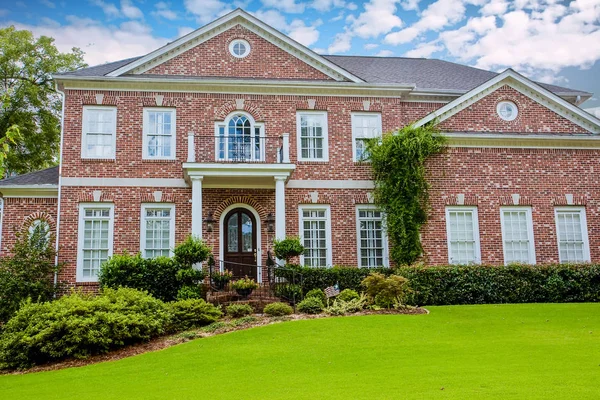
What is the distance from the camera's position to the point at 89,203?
1667cm

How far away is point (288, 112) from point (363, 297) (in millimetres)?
7122

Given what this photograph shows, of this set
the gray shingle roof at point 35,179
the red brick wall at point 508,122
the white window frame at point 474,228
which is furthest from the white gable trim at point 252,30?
the white window frame at point 474,228

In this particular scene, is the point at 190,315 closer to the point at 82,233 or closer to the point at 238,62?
the point at 82,233

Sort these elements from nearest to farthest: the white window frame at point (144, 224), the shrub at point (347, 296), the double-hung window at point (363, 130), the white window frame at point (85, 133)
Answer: the shrub at point (347, 296) < the white window frame at point (144, 224) < the white window frame at point (85, 133) < the double-hung window at point (363, 130)

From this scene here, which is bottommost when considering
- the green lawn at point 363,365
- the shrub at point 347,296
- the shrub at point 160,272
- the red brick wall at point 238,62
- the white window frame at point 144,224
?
the green lawn at point 363,365

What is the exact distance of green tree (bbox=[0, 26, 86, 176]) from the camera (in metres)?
26.4

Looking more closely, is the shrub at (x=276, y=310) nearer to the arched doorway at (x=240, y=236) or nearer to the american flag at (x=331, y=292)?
the american flag at (x=331, y=292)

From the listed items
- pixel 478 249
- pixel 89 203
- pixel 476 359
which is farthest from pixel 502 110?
pixel 89 203

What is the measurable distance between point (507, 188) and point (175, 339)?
11.9 meters

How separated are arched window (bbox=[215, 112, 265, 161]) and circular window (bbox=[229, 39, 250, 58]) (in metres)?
2.09

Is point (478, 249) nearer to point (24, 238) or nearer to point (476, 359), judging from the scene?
point (476, 359)

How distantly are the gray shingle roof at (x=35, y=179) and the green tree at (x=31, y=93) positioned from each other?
1008 cm

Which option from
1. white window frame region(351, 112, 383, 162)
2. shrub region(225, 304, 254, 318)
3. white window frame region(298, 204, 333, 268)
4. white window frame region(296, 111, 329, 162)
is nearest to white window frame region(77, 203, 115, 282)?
shrub region(225, 304, 254, 318)

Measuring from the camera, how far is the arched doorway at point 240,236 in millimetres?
17266
